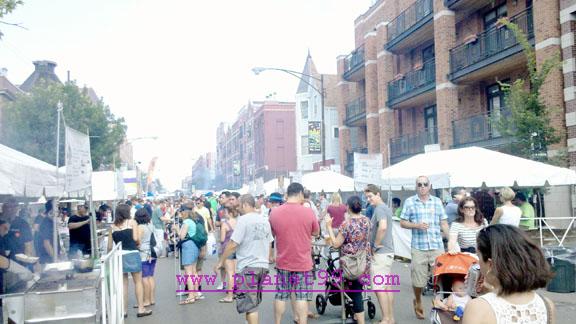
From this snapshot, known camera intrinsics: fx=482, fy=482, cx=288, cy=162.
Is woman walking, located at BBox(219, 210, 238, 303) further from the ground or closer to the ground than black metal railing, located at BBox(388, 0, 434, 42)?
closer to the ground

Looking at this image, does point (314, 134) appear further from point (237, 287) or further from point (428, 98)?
point (237, 287)

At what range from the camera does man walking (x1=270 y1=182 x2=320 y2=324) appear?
231 inches

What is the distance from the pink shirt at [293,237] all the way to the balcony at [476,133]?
14674 mm

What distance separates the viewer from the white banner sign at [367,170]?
39.5 feet

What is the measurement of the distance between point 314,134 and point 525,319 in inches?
1154

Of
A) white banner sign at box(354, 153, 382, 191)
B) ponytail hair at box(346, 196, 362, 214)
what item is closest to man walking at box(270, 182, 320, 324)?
ponytail hair at box(346, 196, 362, 214)

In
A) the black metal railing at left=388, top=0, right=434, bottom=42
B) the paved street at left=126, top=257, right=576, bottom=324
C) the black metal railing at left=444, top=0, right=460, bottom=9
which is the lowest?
the paved street at left=126, top=257, right=576, bottom=324

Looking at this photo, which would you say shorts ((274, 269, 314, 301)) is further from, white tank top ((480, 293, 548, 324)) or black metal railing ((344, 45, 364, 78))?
black metal railing ((344, 45, 364, 78))

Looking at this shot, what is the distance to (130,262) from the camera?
24.8 ft

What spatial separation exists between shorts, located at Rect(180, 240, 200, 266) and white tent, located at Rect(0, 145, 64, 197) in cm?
229

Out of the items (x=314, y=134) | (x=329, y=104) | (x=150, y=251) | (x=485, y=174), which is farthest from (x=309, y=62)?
(x=150, y=251)

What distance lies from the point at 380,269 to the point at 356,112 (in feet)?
89.2

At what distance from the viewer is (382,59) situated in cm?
2855

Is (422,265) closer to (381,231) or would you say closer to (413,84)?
(381,231)
